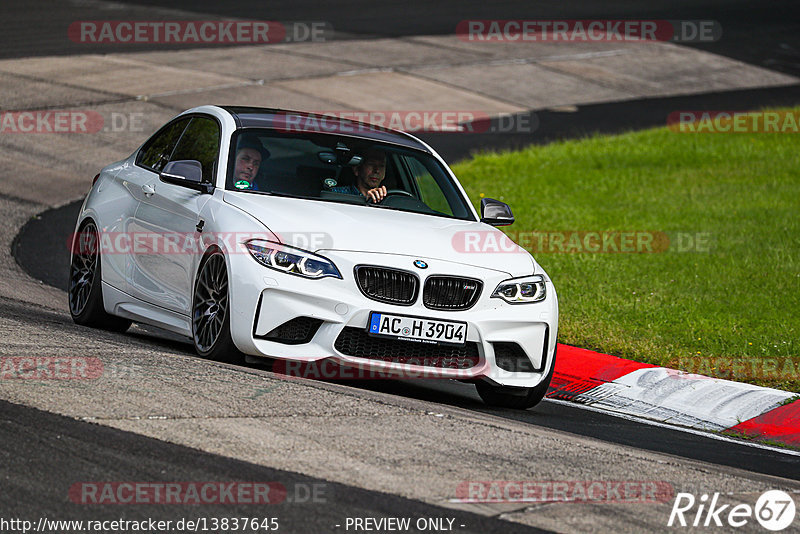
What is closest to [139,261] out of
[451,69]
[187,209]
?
[187,209]

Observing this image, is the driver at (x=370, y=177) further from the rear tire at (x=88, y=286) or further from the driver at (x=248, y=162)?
the rear tire at (x=88, y=286)

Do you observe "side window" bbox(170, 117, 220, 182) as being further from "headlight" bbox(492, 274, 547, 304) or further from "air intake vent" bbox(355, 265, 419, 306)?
"headlight" bbox(492, 274, 547, 304)

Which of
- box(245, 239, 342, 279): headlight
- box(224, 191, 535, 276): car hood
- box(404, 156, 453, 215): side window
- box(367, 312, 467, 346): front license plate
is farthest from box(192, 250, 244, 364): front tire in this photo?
box(404, 156, 453, 215): side window

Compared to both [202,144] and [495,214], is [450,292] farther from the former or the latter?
[202,144]

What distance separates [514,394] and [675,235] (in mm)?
6925

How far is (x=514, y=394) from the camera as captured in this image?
8242 millimetres

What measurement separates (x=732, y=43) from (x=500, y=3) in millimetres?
7355

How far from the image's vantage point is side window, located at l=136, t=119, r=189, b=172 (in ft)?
30.7

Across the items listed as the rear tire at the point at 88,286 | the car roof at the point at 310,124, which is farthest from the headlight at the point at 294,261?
the rear tire at the point at 88,286

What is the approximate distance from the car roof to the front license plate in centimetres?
195

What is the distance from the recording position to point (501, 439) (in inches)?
255

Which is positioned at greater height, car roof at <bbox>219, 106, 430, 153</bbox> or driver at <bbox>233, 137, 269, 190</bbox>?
car roof at <bbox>219, 106, 430, 153</bbox>

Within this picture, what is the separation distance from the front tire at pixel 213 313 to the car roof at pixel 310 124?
4.37 ft

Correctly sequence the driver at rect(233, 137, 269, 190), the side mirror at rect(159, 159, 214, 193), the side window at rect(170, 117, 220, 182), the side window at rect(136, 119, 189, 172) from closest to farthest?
the side mirror at rect(159, 159, 214, 193)
the driver at rect(233, 137, 269, 190)
the side window at rect(170, 117, 220, 182)
the side window at rect(136, 119, 189, 172)
